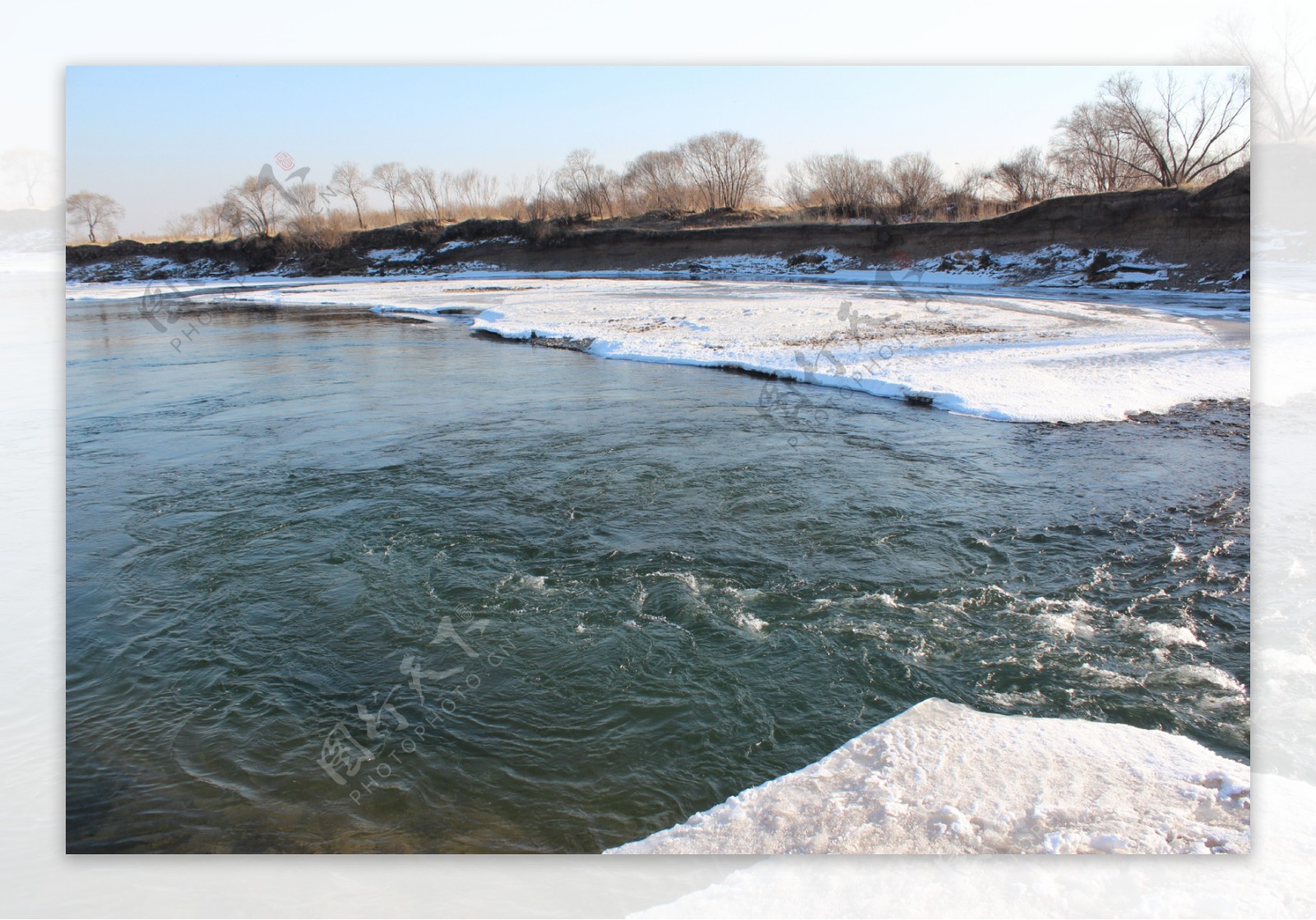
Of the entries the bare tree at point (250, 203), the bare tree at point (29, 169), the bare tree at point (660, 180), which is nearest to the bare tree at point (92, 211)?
the bare tree at point (29, 169)

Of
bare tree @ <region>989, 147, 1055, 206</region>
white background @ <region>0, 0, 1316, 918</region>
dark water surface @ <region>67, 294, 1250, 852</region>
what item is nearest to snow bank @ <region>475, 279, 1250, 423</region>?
dark water surface @ <region>67, 294, 1250, 852</region>

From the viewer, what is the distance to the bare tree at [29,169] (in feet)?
12.0

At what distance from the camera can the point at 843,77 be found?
387 cm

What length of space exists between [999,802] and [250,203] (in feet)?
25.8

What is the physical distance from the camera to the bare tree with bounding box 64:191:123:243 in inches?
159

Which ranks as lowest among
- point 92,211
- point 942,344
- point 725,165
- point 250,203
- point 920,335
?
point 942,344

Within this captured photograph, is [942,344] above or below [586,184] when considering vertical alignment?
below

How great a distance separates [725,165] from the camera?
894 centimetres

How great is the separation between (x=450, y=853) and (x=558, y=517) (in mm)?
2575

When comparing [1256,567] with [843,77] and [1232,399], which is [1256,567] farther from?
[1232,399]

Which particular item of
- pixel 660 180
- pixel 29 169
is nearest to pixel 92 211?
pixel 29 169

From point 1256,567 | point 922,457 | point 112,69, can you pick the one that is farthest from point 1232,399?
point 112,69

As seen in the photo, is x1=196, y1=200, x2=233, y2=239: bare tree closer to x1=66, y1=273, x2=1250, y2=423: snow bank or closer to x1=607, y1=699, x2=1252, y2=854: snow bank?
x1=66, y1=273, x2=1250, y2=423: snow bank

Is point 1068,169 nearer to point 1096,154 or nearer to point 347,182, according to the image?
point 1096,154
